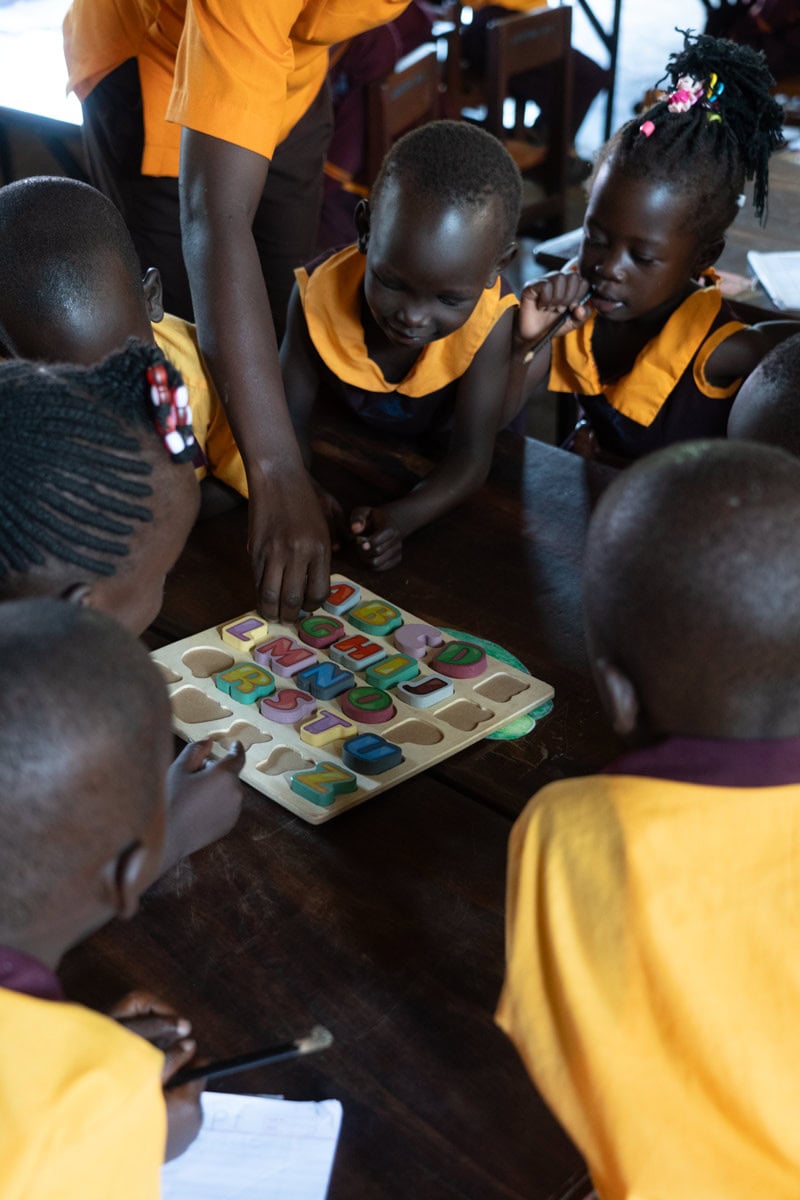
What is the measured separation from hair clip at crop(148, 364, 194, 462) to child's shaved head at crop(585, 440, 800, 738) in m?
0.34

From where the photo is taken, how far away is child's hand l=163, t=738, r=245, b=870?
3.26 feet

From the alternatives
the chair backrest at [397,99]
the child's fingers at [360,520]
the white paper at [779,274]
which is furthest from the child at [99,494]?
the chair backrest at [397,99]

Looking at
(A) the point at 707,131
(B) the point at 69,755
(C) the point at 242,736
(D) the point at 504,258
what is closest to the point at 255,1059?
(B) the point at 69,755

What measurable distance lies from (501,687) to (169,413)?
A: 1.47ft

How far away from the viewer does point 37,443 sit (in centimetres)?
91

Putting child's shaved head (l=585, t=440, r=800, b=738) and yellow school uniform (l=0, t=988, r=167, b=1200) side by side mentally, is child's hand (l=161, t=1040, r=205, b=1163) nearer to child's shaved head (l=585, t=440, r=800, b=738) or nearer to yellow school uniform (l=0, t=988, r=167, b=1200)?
yellow school uniform (l=0, t=988, r=167, b=1200)

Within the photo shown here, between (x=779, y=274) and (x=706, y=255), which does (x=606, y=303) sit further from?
(x=779, y=274)

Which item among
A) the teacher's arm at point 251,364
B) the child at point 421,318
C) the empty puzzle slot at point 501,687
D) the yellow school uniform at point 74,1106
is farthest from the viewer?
the child at point 421,318

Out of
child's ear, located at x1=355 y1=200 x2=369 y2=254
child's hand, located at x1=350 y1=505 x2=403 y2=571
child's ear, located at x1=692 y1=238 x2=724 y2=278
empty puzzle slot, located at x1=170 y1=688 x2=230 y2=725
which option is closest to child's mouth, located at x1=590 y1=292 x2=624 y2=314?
child's ear, located at x1=692 y1=238 x2=724 y2=278

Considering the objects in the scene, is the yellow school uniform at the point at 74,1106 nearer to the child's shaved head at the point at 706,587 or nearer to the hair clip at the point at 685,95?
the child's shaved head at the point at 706,587

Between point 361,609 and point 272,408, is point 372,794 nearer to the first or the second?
point 361,609

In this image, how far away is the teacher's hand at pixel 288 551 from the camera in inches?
50.9

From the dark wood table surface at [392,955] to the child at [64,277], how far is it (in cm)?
32

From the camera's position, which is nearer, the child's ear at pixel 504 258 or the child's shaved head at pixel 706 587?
the child's shaved head at pixel 706 587
